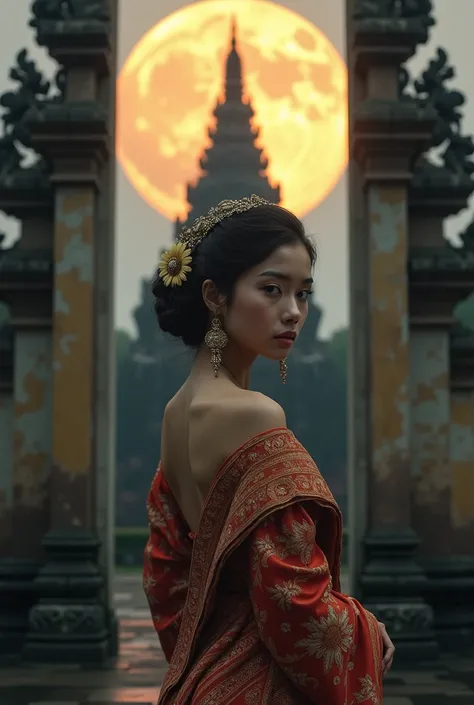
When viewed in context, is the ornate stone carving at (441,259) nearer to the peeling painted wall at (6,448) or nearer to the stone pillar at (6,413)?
the stone pillar at (6,413)

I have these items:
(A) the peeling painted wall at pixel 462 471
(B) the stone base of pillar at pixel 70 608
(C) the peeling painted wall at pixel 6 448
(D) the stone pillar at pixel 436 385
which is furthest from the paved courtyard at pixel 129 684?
(C) the peeling painted wall at pixel 6 448

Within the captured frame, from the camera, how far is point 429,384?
31.7 ft

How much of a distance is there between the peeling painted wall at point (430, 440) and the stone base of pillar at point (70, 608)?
2.76 metres

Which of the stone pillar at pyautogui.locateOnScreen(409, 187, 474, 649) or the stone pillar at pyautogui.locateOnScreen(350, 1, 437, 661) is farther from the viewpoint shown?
the stone pillar at pyautogui.locateOnScreen(409, 187, 474, 649)

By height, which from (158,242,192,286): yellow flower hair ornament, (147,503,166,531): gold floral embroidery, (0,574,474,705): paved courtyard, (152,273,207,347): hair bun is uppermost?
(158,242,192,286): yellow flower hair ornament

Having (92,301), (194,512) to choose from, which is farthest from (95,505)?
(194,512)

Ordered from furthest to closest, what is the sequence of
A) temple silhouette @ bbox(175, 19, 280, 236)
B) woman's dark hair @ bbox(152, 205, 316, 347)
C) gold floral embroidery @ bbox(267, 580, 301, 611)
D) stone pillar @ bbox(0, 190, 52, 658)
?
temple silhouette @ bbox(175, 19, 280, 236) → stone pillar @ bbox(0, 190, 52, 658) → woman's dark hair @ bbox(152, 205, 316, 347) → gold floral embroidery @ bbox(267, 580, 301, 611)

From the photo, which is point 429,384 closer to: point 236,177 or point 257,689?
point 257,689

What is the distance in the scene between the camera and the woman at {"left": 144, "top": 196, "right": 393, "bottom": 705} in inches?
86.1

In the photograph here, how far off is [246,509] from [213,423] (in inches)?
7.5

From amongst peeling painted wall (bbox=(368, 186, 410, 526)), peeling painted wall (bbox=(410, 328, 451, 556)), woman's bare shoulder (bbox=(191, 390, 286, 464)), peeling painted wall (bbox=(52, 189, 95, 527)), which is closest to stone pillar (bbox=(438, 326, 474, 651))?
peeling painted wall (bbox=(410, 328, 451, 556))

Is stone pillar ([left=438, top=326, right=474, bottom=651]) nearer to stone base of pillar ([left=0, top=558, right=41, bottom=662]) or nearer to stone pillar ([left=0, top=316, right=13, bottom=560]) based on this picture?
stone base of pillar ([left=0, top=558, right=41, bottom=662])

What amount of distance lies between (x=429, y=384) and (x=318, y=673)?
7651 millimetres

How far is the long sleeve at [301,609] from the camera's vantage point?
216cm
